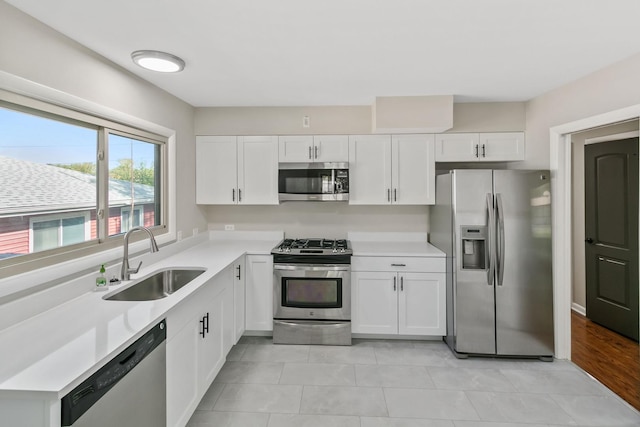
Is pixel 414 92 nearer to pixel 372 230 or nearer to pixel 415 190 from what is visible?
pixel 415 190

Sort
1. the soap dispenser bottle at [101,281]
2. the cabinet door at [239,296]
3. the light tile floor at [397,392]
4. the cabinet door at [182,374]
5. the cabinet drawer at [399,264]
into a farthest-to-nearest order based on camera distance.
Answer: the cabinet drawer at [399,264] → the cabinet door at [239,296] → the light tile floor at [397,392] → the soap dispenser bottle at [101,281] → the cabinet door at [182,374]

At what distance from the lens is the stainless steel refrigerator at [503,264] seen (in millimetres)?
Result: 2904

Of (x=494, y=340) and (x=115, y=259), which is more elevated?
(x=115, y=259)

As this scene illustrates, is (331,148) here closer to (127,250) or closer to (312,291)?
(312,291)

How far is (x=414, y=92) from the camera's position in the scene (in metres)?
3.06

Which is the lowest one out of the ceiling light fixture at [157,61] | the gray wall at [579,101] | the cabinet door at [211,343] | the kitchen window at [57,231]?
the cabinet door at [211,343]

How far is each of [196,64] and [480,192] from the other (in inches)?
98.4

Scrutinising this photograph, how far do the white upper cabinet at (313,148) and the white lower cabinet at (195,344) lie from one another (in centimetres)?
140

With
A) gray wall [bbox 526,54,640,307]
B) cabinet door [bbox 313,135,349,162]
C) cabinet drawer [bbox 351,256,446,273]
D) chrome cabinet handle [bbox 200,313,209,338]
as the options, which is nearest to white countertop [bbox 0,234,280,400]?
chrome cabinet handle [bbox 200,313,209,338]

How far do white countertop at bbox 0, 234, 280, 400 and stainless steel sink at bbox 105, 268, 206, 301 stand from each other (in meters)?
0.10

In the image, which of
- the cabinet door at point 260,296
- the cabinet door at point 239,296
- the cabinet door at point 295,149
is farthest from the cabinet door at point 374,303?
the cabinet door at point 295,149

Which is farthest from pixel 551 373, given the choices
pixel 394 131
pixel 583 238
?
pixel 394 131

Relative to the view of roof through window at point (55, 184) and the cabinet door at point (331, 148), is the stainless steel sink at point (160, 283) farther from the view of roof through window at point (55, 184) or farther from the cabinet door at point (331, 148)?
the cabinet door at point (331, 148)

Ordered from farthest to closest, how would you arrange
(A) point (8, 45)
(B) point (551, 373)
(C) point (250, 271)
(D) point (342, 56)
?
(C) point (250, 271)
(B) point (551, 373)
(D) point (342, 56)
(A) point (8, 45)
